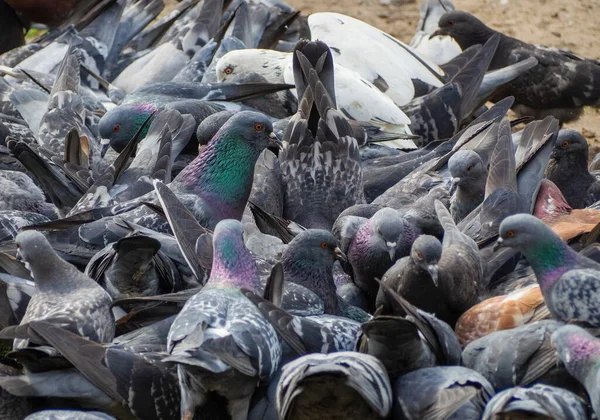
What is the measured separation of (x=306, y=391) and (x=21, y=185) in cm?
303

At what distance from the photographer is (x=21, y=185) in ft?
21.7

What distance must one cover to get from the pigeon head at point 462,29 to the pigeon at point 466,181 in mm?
4035

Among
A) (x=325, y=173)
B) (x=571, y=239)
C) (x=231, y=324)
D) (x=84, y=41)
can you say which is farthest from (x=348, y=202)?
(x=84, y=41)

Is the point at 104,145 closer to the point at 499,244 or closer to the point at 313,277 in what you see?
the point at 313,277

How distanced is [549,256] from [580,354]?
2.73 ft

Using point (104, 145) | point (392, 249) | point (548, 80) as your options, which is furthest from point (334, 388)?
point (548, 80)

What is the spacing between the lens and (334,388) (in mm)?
4207

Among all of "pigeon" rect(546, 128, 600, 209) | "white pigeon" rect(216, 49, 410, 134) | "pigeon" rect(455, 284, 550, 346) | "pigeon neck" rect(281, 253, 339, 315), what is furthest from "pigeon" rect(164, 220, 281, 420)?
"white pigeon" rect(216, 49, 410, 134)

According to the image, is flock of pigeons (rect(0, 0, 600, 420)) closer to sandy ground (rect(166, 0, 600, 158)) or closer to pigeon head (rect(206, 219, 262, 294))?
pigeon head (rect(206, 219, 262, 294))

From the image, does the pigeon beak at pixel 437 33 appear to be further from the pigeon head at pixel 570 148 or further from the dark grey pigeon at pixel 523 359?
the dark grey pigeon at pixel 523 359

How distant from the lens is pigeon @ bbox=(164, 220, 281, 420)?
169 inches

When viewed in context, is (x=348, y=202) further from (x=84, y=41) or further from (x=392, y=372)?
(x=84, y=41)

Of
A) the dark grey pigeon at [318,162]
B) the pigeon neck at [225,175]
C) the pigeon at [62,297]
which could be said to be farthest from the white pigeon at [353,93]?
the pigeon at [62,297]

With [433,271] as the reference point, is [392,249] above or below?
below
